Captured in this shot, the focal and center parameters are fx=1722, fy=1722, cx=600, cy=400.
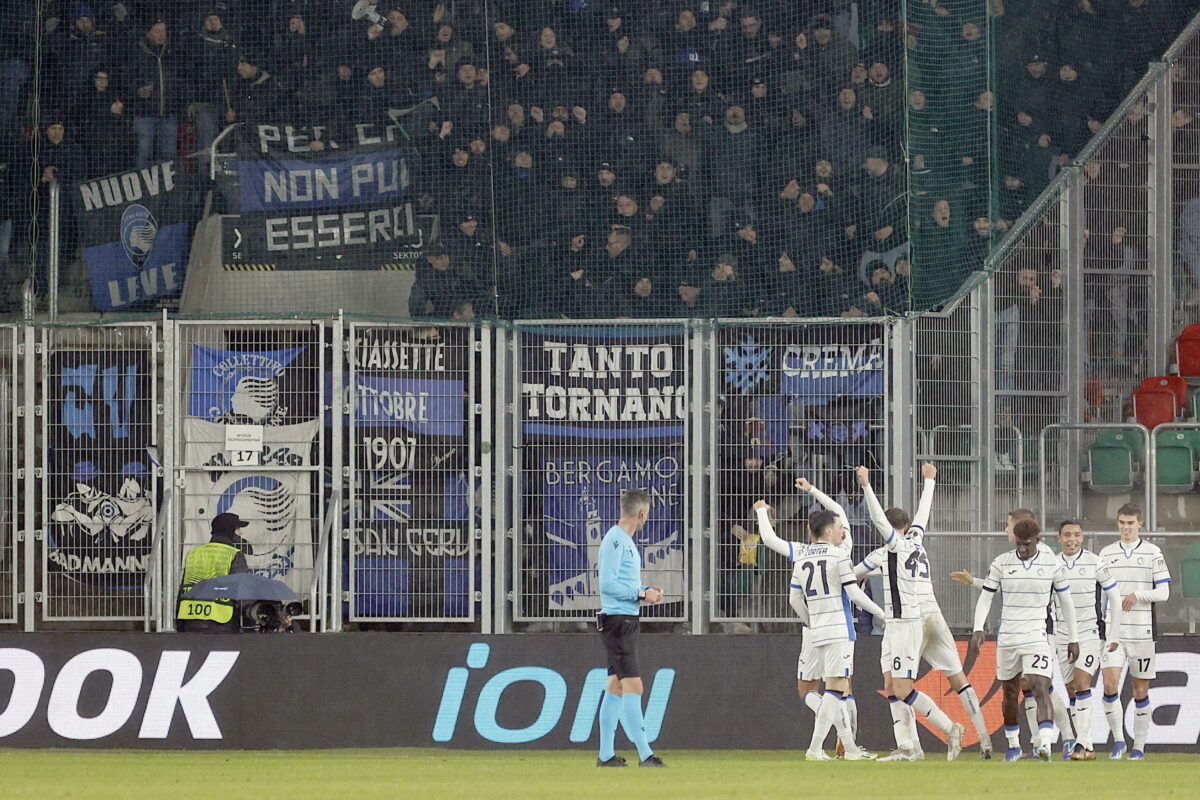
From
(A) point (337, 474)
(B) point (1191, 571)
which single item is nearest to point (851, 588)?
(B) point (1191, 571)

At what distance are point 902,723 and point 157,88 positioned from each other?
27.8 feet

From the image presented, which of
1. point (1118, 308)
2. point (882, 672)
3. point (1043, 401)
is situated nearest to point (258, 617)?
point (882, 672)

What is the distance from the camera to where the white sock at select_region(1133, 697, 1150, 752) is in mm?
12141

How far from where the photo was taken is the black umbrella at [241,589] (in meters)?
13.4

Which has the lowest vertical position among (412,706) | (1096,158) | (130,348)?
(412,706)

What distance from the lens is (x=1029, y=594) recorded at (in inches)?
458

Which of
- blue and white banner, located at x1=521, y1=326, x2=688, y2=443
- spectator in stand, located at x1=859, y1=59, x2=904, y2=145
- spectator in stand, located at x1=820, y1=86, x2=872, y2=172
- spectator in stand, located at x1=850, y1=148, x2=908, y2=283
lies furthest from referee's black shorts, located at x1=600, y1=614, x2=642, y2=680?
spectator in stand, located at x1=859, y1=59, x2=904, y2=145

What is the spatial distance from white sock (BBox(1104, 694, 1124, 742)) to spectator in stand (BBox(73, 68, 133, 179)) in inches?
362

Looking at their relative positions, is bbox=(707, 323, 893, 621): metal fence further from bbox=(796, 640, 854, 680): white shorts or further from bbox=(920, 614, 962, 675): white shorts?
bbox=(796, 640, 854, 680): white shorts

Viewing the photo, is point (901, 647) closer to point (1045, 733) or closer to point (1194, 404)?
point (1045, 733)

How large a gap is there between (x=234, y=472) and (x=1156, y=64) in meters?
9.01

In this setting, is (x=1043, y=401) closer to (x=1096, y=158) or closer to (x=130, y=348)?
(x=1096, y=158)

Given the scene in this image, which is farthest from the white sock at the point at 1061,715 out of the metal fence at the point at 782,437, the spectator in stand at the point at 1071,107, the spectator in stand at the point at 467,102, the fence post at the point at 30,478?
the fence post at the point at 30,478

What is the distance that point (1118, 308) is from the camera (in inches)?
691
